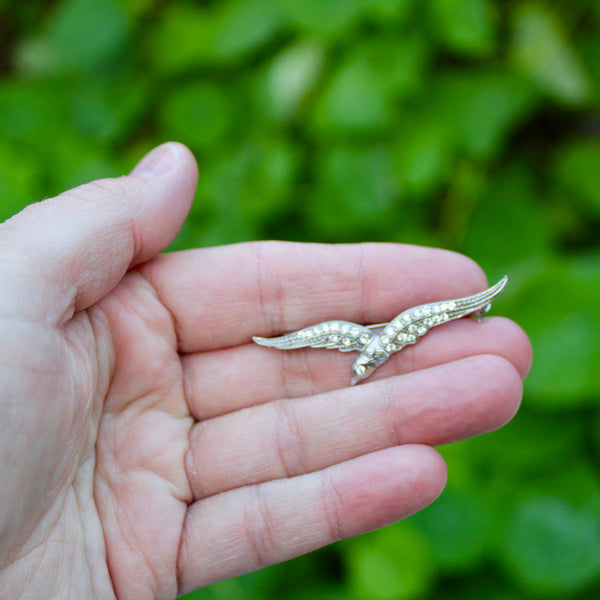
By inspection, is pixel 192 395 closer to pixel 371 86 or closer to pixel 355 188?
pixel 355 188

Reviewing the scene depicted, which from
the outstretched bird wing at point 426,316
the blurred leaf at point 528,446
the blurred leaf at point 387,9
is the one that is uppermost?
the blurred leaf at point 387,9

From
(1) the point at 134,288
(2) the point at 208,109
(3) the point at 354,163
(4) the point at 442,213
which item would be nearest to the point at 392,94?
(3) the point at 354,163

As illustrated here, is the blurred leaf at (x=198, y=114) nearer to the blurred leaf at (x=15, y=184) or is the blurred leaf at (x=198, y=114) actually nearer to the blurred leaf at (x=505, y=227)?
the blurred leaf at (x=15, y=184)

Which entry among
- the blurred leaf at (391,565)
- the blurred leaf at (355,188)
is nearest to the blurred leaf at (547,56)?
the blurred leaf at (355,188)

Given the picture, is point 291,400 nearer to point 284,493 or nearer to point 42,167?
point 284,493

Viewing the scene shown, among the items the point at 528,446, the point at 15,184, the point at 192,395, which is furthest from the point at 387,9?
the point at 528,446

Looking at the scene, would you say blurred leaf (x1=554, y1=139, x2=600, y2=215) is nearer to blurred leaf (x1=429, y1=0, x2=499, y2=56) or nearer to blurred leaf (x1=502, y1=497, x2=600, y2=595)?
blurred leaf (x1=429, y1=0, x2=499, y2=56)

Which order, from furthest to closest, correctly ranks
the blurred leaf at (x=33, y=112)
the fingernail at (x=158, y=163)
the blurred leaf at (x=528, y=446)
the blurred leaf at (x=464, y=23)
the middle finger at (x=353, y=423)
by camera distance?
the blurred leaf at (x=33, y=112)
the blurred leaf at (x=464, y=23)
the blurred leaf at (x=528, y=446)
the fingernail at (x=158, y=163)
the middle finger at (x=353, y=423)
